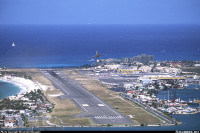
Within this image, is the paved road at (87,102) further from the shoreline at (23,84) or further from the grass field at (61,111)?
the shoreline at (23,84)

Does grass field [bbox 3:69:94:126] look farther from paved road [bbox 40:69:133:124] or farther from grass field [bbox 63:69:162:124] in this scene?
grass field [bbox 63:69:162:124]

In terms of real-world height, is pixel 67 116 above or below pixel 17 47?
below

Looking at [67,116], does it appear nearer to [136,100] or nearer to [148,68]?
[136,100]

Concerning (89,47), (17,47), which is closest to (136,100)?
(17,47)

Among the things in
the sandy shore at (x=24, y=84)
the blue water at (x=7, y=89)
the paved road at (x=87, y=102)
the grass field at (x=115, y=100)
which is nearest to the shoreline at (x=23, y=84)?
the sandy shore at (x=24, y=84)

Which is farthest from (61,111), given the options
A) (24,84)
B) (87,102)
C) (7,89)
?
(24,84)
